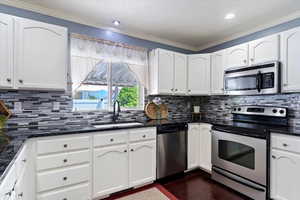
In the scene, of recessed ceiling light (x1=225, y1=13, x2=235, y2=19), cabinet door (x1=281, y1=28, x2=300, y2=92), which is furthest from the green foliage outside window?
cabinet door (x1=281, y1=28, x2=300, y2=92)

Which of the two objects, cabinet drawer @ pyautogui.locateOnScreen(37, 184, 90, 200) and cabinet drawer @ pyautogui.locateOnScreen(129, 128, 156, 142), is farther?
cabinet drawer @ pyautogui.locateOnScreen(129, 128, 156, 142)

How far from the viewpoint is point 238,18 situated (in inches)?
93.5

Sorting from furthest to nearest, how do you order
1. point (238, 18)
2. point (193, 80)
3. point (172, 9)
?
point (193, 80)
point (238, 18)
point (172, 9)

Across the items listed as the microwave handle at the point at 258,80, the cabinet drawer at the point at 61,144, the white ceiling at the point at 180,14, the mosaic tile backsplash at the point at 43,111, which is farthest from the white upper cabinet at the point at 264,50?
the cabinet drawer at the point at 61,144

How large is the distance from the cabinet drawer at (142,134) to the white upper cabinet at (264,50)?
6.06ft

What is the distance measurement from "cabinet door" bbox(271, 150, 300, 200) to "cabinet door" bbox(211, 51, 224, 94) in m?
1.30

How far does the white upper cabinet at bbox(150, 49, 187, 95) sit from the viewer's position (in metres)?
2.82

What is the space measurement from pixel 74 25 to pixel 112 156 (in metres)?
1.99

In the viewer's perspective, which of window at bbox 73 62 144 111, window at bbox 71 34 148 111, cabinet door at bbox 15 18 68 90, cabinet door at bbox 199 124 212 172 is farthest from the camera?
cabinet door at bbox 199 124 212 172

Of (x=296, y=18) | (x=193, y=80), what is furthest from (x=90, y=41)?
(x=296, y=18)

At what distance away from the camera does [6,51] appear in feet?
5.56

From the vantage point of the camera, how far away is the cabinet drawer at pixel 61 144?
1.68 m

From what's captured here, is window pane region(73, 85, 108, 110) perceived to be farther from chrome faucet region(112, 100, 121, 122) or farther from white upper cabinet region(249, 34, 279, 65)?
white upper cabinet region(249, 34, 279, 65)

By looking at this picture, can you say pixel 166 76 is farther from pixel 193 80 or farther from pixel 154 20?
pixel 154 20
